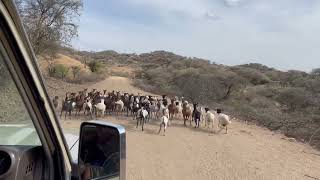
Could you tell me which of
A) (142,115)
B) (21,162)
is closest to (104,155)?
(21,162)

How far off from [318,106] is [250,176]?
17.3 m

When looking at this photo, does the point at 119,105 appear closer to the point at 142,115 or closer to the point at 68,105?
the point at 68,105

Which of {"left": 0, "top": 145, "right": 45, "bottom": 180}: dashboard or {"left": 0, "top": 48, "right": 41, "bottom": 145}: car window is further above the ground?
{"left": 0, "top": 48, "right": 41, "bottom": 145}: car window

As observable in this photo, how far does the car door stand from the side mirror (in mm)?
69

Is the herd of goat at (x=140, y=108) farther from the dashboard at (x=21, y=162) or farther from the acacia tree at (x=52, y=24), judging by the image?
the dashboard at (x=21, y=162)

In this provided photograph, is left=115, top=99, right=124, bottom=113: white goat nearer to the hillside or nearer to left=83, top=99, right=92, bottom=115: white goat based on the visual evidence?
left=83, top=99, right=92, bottom=115: white goat

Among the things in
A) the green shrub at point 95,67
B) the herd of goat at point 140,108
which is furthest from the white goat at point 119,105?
the green shrub at point 95,67

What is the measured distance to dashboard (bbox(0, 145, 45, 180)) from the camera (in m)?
1.77

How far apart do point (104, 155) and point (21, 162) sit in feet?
1.12

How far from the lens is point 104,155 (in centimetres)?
205


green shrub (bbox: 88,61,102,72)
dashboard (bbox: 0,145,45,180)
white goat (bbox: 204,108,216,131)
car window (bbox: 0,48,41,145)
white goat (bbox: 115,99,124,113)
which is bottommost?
white goat (bbox: 204,108,216,131)

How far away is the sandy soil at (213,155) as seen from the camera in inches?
532

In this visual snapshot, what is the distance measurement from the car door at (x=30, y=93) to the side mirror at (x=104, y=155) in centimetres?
7

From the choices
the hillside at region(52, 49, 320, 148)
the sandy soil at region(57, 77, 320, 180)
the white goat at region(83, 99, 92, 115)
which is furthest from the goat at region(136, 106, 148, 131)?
the hillside at region(52, 49, 320, 148)
